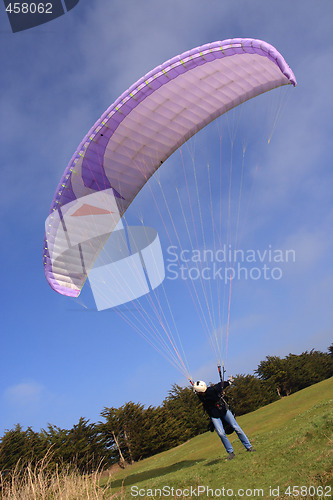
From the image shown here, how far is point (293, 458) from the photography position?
20.4 feet

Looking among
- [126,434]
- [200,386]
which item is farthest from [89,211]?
[126,434]

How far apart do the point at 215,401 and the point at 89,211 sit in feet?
24.8

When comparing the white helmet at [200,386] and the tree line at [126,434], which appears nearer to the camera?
the white helmet at [200,386]

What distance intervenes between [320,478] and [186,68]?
9.59 metres

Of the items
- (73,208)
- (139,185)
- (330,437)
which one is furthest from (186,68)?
(330,437)

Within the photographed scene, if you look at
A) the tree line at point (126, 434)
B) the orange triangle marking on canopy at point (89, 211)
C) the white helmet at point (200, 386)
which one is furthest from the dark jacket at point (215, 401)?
the tree line at point (126, 434)

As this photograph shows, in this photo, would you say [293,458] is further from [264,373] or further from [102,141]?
[264,373]

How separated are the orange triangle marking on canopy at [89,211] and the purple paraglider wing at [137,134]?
0.14ft

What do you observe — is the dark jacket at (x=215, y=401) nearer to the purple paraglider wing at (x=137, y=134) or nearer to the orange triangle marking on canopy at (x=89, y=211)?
the purple paraglider wing at (x=137, y=134)

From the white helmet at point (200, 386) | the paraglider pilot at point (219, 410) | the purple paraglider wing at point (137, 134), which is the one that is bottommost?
the paraglider pilot at point (219, 410)

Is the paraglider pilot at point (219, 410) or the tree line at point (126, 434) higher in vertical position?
the paraglider pilot at point (219, 410)

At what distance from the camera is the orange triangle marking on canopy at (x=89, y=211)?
472 inches

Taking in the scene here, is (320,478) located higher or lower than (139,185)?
lower

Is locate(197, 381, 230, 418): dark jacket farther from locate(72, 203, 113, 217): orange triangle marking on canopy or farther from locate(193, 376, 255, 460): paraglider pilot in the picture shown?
locate(72, 203, 113, 217): orange triangle marking on canopy
